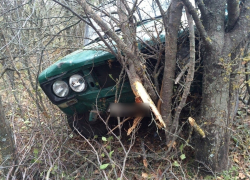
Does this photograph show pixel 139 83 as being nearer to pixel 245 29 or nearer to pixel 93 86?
pixel 93 86

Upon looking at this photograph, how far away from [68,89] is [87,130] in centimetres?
81

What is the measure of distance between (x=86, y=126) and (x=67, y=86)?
800mm

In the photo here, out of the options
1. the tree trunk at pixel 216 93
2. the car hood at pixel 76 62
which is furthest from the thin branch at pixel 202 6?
the car hood at pixel 76 62

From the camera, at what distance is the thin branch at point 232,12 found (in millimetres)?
1917

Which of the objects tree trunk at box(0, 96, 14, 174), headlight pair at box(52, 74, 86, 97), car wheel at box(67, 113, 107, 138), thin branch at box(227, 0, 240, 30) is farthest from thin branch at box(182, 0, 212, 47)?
tree trunk at box(0, 96, 14, 174)

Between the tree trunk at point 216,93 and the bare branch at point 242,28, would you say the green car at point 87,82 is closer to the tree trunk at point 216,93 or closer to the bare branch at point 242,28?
the tree trunk at point 216,93

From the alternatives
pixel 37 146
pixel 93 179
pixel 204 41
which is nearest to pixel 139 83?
pixel 204 41

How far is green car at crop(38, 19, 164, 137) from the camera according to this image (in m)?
2.33

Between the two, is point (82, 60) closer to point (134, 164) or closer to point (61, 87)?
point (61, 87)

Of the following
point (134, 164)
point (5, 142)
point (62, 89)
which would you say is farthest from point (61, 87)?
point (134, 164)

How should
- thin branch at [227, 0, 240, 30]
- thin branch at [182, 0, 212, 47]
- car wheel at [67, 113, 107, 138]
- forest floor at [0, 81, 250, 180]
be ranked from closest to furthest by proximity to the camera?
thin branch at [182, 0, 212, 47], thin branch at [227, 0, 240, 30], forest floor at [0, 81, 250, 180], car wheel at [67, 113, 107, 138]

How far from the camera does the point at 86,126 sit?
9.85 ft

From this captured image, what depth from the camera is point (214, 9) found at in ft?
6.54

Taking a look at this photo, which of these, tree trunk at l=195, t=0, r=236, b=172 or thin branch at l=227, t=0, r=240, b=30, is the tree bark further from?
thin branch at l=227, t=0, r=240, b=30
